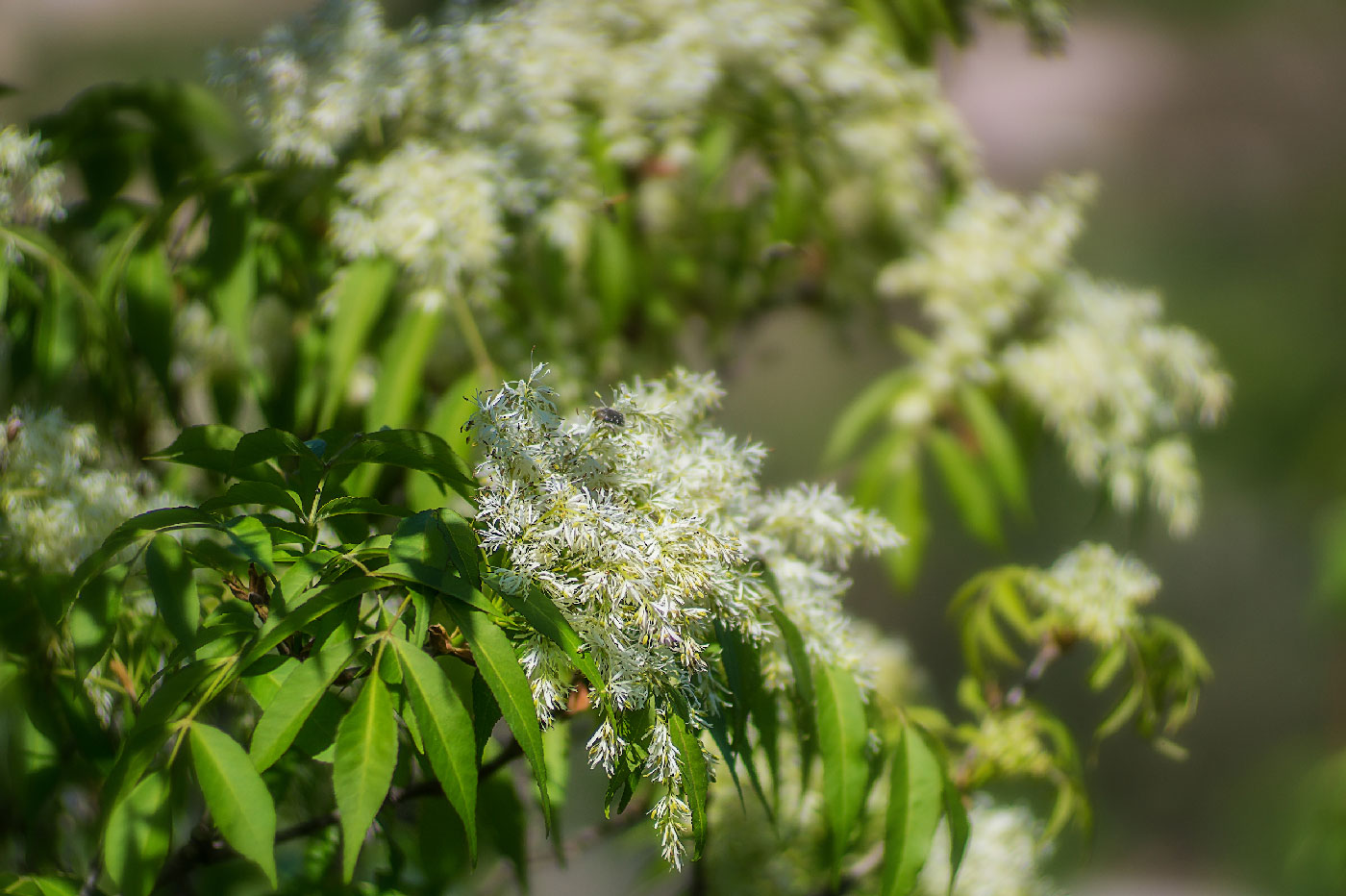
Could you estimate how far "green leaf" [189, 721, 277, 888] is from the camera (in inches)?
19.1

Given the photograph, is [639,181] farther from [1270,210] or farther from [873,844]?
[1270,210]

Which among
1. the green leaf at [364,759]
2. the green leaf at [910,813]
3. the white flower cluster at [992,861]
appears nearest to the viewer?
the green leaf at [364,759]

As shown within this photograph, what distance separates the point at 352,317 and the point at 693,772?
57 cm

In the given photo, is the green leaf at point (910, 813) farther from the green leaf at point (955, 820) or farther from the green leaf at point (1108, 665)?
the green leaf at point (1108, 665)

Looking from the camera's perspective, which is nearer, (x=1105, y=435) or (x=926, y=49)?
(x=1105, y=435)

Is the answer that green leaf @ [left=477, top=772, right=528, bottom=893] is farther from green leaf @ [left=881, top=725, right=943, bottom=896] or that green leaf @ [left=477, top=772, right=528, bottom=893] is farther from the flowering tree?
green leaf @ [left=881, top=725, right=943, bottom=896]

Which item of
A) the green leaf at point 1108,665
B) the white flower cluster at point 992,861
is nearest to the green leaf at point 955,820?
the green leaf at point 1108,665

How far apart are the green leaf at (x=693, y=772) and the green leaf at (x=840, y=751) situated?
0.48 feet

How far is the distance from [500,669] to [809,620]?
26 cm

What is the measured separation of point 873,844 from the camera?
1040mm

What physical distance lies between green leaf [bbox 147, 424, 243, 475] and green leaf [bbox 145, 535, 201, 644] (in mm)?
49

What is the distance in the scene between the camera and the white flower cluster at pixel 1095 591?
0.90m

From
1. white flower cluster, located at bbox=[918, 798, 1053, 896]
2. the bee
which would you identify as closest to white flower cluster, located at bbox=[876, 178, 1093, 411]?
white flower cluster, located at bbox=[918, 798, 1053, 896]

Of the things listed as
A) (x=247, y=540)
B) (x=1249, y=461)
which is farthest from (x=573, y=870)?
(x=1249, y=461)
